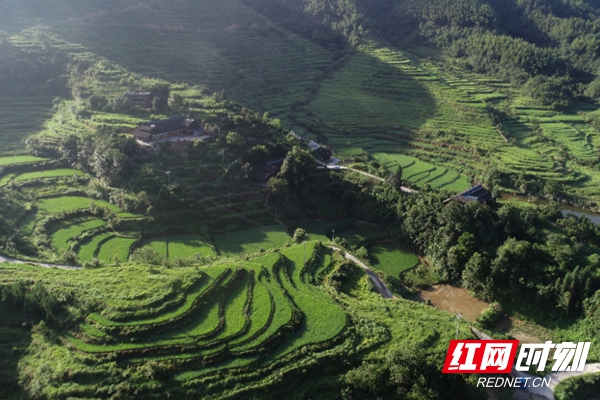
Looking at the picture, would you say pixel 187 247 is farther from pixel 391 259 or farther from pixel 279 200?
pixel 391 259

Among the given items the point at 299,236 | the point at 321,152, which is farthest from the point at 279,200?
the point at 321,152

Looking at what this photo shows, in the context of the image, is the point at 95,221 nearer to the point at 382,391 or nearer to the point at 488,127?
the point at 382,391

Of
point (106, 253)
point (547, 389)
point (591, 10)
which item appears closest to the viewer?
point (547, 389)

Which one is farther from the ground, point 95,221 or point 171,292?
point 171,292

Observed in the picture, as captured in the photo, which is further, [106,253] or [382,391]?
[106,253]

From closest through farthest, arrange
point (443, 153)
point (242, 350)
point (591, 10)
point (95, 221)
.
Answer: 1. point (242, 350)
2. point (95, 221)
3. point (443, 153)
4. point (591, 10)

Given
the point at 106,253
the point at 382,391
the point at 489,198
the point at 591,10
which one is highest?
the point at 591,10

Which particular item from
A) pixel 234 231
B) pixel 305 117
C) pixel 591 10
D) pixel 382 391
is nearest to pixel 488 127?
pixel 305 117
